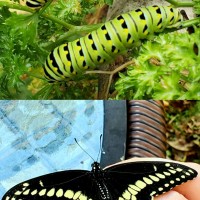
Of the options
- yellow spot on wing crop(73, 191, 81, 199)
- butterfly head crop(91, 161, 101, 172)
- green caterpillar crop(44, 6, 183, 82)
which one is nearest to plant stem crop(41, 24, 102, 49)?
green caterpillar crop(44, 6, 183, 82)

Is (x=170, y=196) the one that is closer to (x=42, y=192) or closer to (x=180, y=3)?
(x=42, y=192)

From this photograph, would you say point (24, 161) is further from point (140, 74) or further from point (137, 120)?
point (140, 74)

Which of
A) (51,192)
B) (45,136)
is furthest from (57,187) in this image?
(45,136)

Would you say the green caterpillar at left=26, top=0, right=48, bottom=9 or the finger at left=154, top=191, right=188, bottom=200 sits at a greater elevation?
the green caterpillar at left=26, top=0, right=48, bottom=9

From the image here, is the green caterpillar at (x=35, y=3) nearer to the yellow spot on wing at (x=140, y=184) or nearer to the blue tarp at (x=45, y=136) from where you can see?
the blue tarp at (x=45, y=136)

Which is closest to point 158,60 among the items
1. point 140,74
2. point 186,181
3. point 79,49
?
point 140,74

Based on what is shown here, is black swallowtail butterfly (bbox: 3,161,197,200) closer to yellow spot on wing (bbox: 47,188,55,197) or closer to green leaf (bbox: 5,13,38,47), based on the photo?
yellow spot on wing (bbox: 47,188,55,197)
